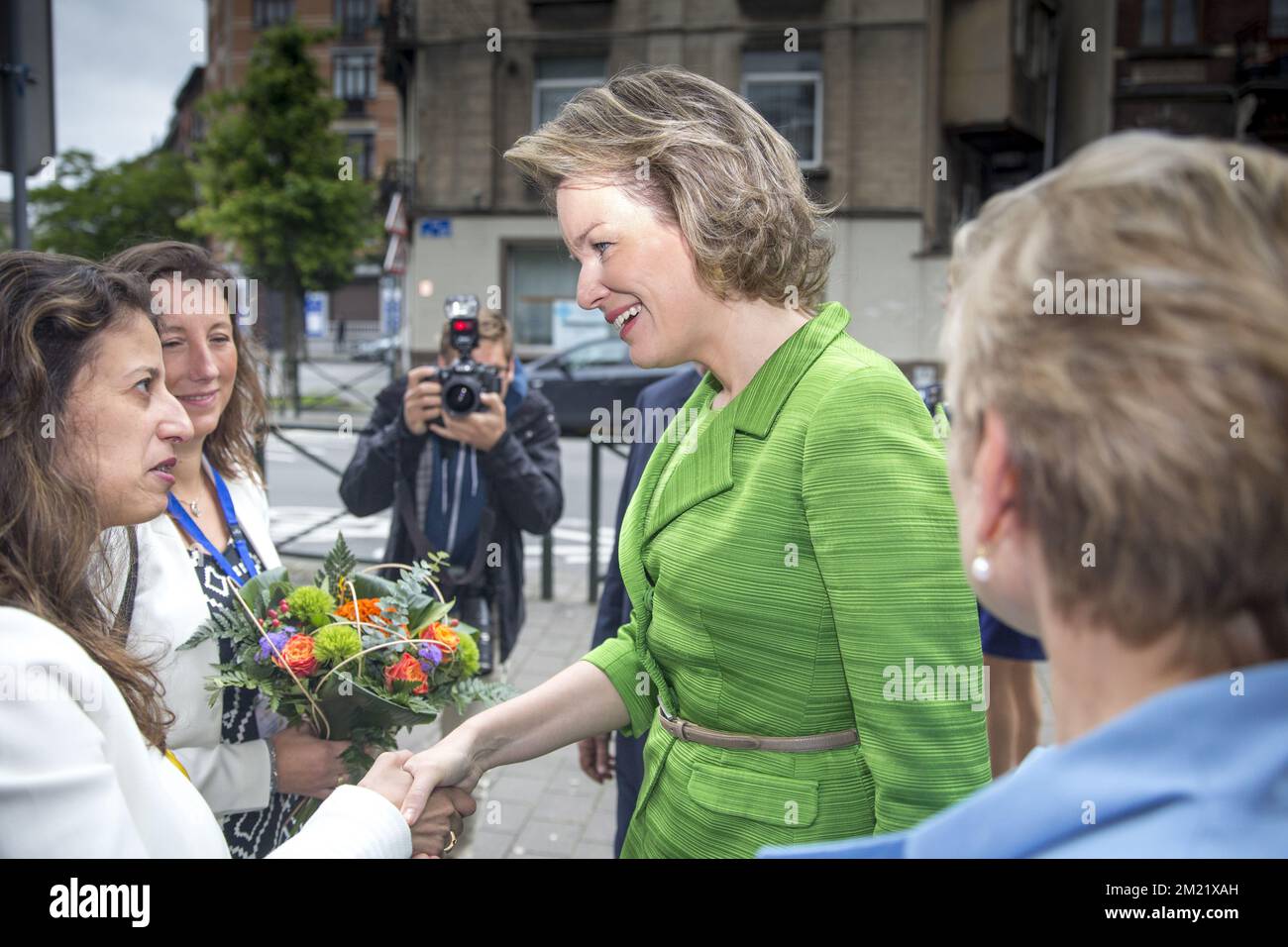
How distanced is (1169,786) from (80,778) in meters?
1.14

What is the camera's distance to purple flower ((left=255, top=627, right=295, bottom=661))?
78.2 inches

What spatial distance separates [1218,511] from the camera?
0.77 metres

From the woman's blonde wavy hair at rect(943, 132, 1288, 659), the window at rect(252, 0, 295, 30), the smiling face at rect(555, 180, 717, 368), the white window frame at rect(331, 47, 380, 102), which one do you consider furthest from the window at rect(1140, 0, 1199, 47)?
the window at rect(252, 0, 295, 30)

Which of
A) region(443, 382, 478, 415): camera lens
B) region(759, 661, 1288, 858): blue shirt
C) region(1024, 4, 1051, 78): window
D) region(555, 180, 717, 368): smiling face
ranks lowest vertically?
region(759, 661, 1288, 858): blue shirt

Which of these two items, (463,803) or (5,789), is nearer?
(5,789)

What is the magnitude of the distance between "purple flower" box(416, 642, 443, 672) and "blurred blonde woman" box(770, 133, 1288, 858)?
53.1 inches

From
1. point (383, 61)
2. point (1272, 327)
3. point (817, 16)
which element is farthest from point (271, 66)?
point (1272, 327)

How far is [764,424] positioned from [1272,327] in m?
0.97

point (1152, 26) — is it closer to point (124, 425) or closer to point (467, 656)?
point (467, 656)

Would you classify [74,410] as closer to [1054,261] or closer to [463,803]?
[463,803]

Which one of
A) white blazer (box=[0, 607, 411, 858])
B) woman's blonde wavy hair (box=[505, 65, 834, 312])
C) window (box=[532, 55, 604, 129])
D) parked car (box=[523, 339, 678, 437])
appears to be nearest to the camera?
white blazer (box=[0, 607, 411, 858])

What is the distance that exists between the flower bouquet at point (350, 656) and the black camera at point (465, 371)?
159 centimetres

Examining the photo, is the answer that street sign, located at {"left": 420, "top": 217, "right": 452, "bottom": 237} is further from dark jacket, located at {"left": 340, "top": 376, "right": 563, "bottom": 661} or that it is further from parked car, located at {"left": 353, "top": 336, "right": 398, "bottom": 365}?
dark jacket, located at {"left": 340, "top": 376, "right": 563, "bottom": 661}

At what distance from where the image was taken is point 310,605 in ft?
6.82
